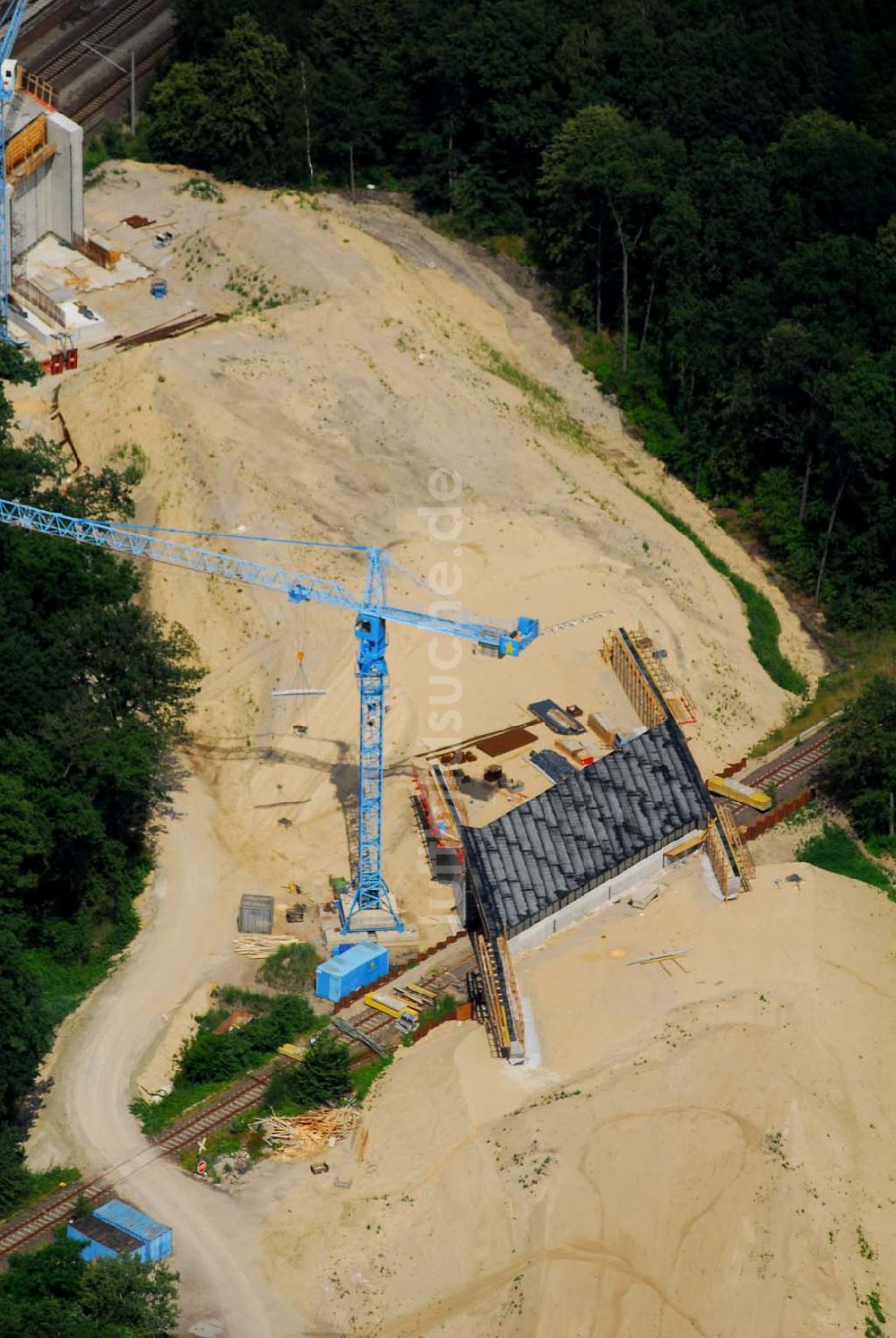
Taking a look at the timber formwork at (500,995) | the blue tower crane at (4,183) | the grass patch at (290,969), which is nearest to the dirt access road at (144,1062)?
the grass patch at (290,969)

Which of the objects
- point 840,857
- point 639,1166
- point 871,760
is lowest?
point 639,1166

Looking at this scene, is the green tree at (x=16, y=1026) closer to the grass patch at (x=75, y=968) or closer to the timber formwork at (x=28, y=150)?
the grass patch at (x=75, y=968)

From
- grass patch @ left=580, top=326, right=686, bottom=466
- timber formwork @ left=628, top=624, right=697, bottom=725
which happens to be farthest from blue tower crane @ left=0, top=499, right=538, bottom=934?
grass patch @ left=580, top=326, right=686, bottom=466

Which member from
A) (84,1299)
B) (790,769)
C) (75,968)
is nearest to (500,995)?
(75,968)

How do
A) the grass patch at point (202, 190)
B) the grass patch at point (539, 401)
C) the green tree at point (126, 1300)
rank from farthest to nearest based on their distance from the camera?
1. the grass patch at point (202, 190)
2. the grass patch at point (539, 401)
3. the green tree at point (126, 1300)

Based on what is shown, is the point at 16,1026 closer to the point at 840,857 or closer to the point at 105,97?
the point at 840,857

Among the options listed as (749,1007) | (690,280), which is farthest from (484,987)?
(690,280)

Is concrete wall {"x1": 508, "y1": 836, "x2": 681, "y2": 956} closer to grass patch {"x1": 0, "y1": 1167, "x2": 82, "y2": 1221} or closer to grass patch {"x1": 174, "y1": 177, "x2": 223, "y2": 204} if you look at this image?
grass patch {"x1": 0, "y1": 1167, "x2": 82, "y2": 1221}
